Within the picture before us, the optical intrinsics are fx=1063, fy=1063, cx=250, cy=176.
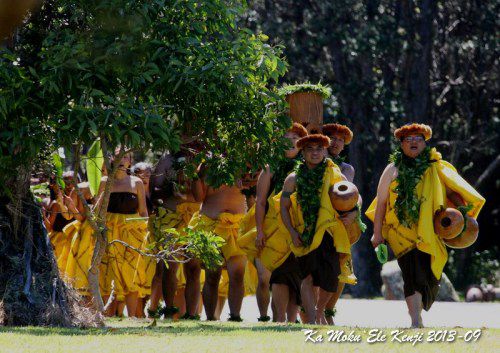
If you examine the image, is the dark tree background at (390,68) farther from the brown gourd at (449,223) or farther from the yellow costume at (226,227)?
the brown gourd at (449,223)

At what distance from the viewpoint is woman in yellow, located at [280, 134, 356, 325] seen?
33.6ft

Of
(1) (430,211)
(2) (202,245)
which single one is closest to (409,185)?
(1) (430,211)

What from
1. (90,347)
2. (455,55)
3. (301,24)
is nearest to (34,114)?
(90,347)

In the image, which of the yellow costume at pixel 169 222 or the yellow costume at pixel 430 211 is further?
the yellow costume at pixel 169 222

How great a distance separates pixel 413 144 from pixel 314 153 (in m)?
0.96

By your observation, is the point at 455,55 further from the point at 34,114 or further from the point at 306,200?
the point at 34,114

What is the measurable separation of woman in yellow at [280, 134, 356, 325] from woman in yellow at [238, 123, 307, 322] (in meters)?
0.36

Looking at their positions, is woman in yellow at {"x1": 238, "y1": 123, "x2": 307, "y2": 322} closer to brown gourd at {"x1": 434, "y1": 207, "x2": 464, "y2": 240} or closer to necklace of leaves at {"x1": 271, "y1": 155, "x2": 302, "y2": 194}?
necklace of leaves at {"x1": 271, "y1": 155, "x2": 302, "y2": 194}

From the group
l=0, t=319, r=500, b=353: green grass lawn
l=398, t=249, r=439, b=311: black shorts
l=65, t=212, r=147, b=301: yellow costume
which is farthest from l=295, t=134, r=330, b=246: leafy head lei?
l=65, t=212, r=147, b=301: yellow costume

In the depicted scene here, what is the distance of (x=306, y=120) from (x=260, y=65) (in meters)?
2.80

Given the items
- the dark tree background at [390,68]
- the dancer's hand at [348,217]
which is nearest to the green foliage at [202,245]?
the dancer's hand at [348,217]

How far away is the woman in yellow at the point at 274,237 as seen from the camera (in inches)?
425

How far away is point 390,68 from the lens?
23328 millimetres

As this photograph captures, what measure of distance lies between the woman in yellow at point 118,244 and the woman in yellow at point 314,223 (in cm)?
256
